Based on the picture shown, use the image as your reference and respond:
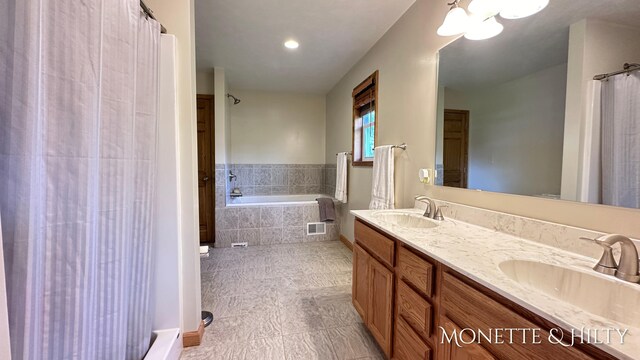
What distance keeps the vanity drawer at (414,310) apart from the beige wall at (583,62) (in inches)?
29.9

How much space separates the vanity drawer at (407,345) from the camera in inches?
42.1

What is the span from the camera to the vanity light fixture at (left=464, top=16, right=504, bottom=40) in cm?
136

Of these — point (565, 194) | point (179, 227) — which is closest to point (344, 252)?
point (179, 227)

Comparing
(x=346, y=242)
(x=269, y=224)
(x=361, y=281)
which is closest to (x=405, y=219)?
(x=361, y=281)

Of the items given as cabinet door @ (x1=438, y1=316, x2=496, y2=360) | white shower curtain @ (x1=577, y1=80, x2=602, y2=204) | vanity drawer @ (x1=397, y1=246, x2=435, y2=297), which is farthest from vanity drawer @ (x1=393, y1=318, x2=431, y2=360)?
white shower curtain @ (x1=577, y1=80, x2=602, y2=204)

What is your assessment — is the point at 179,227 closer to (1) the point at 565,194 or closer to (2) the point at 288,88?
(1) the point at 565,194

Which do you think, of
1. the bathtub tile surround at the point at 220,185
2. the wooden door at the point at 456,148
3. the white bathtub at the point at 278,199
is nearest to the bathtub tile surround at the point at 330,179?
the white bathtub at the point at 278,199

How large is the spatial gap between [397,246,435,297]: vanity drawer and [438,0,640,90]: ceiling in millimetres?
1036

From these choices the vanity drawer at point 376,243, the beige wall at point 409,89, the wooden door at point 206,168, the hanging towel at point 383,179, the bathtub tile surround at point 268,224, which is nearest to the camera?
the vanity drawer at point 376,243

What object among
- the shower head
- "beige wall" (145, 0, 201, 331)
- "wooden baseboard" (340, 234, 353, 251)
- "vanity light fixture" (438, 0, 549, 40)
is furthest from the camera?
the shower head

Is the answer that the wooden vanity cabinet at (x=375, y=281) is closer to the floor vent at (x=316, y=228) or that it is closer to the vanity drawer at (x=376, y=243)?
the vanity drawer at (x=376, y=243)

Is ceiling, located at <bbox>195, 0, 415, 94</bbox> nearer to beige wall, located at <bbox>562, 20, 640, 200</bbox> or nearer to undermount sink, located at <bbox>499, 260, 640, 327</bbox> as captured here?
beige wall, located at <bbox>562, 20, 640, 200</bbox>

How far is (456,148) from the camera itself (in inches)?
65.5

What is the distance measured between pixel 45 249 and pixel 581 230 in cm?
179
